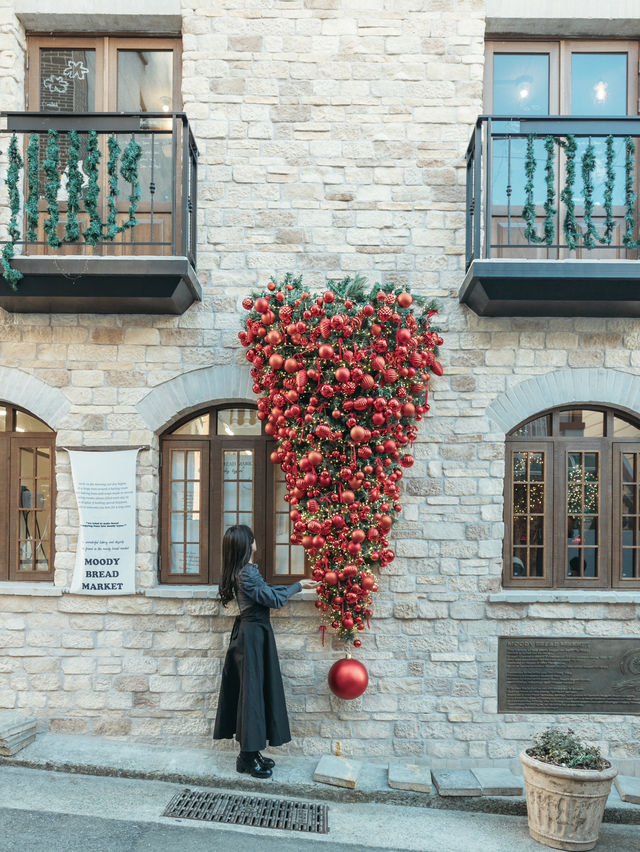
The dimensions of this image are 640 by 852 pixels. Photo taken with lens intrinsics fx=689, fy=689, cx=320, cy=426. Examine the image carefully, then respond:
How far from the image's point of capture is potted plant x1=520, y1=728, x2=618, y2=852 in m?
4.54

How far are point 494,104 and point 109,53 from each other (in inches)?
137

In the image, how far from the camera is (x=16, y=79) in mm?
5973

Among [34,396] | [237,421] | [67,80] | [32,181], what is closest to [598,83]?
[237,421]

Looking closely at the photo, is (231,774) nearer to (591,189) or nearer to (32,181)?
(32,181)

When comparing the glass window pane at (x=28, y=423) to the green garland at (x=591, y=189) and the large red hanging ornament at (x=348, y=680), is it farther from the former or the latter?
the green garland at (x=591, y=189)

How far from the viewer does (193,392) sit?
583cm

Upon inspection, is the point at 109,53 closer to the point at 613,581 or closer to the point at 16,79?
the point at 16,79

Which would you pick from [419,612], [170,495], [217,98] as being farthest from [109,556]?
[217,98]

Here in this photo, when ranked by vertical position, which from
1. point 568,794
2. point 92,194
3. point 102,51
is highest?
point 102,51

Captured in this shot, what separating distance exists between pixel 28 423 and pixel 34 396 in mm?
335

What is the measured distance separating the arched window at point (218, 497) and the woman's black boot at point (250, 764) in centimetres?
138

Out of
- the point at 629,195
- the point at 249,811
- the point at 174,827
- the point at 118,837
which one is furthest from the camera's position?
the point at 629,195

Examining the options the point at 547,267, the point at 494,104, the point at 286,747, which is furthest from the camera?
the point at 494,104

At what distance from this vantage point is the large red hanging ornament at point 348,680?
5430 mm
